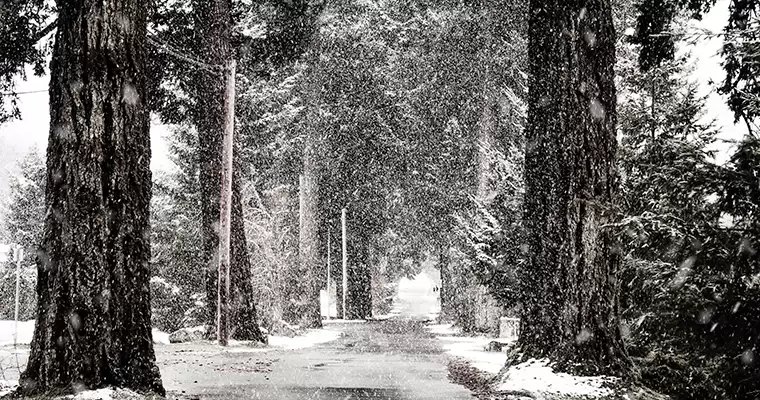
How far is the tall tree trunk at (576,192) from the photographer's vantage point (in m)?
7.93

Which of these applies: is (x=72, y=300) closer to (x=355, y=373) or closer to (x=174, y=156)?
(x=355, y=373)

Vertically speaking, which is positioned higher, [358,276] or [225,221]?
[225,221]

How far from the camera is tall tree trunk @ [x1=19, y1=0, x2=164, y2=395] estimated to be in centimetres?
689

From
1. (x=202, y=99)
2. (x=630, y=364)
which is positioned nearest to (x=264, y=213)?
(x=202, y=99)

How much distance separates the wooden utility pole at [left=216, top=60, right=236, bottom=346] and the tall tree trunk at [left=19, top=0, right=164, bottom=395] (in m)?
11.2

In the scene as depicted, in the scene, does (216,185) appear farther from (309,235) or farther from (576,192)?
(576,192)

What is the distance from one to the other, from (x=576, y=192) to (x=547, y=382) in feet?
6.32

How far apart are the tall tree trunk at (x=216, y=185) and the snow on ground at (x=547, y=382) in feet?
40.8

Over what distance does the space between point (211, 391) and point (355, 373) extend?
3395 millimetres

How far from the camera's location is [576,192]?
8.04m

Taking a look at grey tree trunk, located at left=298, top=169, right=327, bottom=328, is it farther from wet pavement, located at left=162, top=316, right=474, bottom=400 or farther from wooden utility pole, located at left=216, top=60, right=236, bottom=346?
wet pavement, located at left=162, top=316, right=474, bottom=400

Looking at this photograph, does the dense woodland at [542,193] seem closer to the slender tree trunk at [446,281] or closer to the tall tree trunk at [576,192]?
the tall tree trunk at [576,192]

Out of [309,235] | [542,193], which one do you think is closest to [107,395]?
[542,193]

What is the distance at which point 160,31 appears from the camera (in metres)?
20.7
